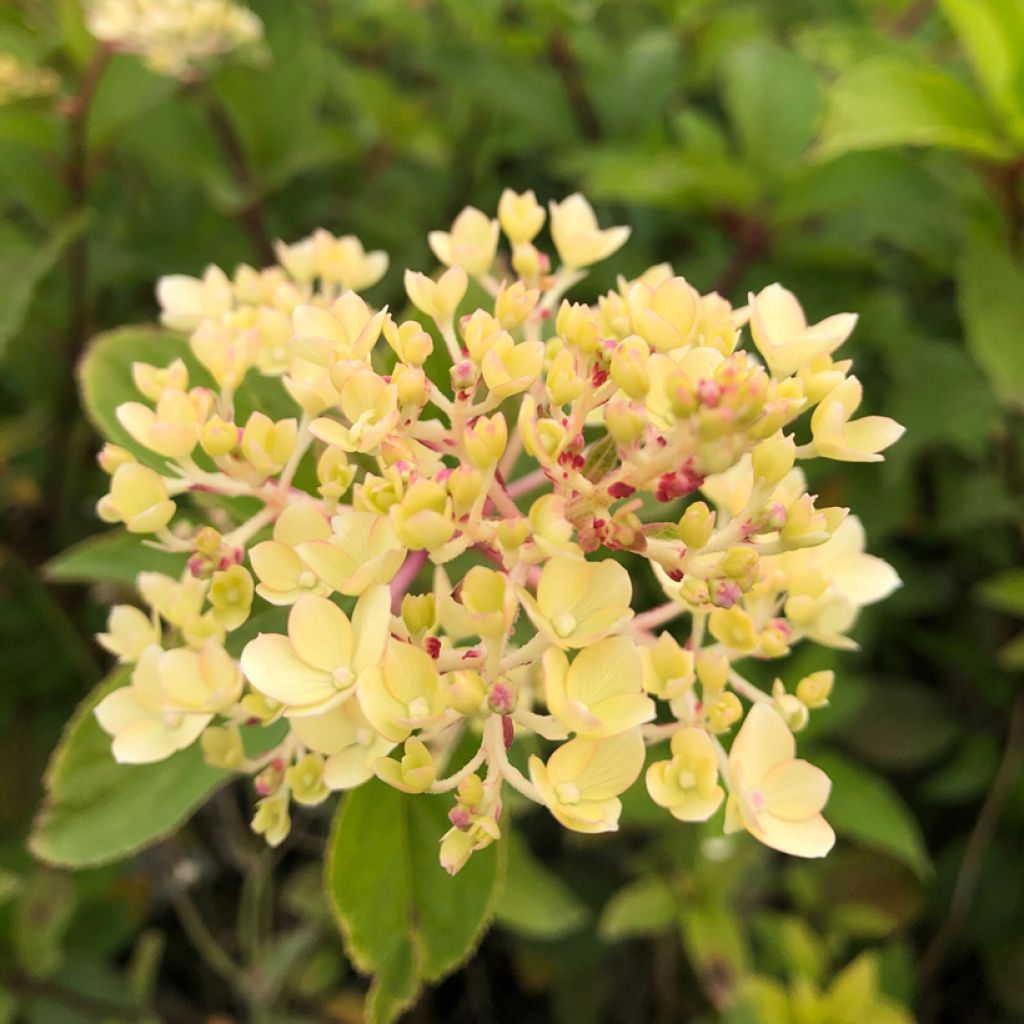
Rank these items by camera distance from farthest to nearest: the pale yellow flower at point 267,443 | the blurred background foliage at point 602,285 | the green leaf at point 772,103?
the green leaf at point 772,103 < the blurred background foliage at point 602,285 < the pale yellow flower at point 267,443

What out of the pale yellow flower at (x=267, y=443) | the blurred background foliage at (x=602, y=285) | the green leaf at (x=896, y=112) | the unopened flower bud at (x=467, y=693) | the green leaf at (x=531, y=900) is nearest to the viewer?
the unopened flower bud at (x=467, y=693)

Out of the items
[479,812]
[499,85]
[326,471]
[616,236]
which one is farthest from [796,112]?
[479,812]

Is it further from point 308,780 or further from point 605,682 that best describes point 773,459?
point 308,780

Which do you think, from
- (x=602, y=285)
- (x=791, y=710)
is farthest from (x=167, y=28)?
(x=791, y=710)

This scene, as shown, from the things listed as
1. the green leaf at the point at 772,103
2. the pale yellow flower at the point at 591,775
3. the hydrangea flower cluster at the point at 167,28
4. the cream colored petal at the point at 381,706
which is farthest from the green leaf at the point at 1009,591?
the hydrangea flower cluster at the point at 167,28

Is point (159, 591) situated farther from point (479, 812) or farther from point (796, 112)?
point (796, 112)

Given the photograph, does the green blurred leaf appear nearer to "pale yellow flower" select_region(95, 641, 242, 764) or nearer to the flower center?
"pale yellow flower" select_region(95, 641, 242, 764)

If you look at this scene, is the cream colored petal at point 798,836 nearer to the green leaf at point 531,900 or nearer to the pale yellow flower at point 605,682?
the pale yellow flower at point 605,682
